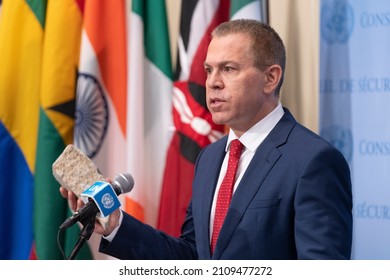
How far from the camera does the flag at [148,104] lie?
11.5ft

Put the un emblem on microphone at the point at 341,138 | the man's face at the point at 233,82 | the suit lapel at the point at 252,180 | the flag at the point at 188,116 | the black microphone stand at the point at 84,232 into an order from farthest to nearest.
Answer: the flag at the point at 188,116
the un emblem on microphone at the point at 341,138
the man's face at the point at 233,82
the suit lapel at the point at 252,180
the black microphone stand at the point at 84,232

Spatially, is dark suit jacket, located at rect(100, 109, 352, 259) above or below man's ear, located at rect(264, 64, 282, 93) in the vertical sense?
below

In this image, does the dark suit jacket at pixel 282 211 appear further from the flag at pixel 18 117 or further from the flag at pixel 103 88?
the flag at pixel 18 117

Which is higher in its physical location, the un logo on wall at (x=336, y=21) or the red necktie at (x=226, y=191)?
the un logo on wall at (x=336, y=21)

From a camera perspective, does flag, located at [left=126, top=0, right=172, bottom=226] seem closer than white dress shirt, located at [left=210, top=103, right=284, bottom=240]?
No

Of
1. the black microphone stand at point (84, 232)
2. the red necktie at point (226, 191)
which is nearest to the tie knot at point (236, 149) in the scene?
the red necktie at point (226, 191)

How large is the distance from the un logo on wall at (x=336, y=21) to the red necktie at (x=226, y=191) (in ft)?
3.98

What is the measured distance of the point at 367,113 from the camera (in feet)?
10.3

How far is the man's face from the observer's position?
222 cm

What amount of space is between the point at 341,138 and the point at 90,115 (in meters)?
1.34

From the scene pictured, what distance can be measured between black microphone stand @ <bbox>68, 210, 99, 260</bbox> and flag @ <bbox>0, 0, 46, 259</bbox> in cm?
197

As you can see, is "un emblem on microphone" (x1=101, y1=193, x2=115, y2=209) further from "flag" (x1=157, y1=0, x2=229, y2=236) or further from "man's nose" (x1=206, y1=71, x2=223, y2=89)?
"flag" (x1=157, y1=0, x2=229, y2=236)

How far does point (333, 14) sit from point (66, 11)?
1.45 metres

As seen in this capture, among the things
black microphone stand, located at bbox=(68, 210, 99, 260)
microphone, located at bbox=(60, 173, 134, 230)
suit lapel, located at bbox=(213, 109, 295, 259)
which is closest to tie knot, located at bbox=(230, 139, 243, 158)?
suit lapel, located at bbox=(213, 109, 295, 259)
